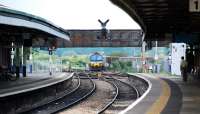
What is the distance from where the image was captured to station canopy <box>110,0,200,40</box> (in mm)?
22656

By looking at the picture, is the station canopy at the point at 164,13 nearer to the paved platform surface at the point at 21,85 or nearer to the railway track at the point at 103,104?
the railway track at the point at 103,104

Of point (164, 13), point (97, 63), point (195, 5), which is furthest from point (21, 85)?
point (97, 63)

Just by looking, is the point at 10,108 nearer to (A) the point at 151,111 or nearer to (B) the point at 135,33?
(A) the point at 151,111

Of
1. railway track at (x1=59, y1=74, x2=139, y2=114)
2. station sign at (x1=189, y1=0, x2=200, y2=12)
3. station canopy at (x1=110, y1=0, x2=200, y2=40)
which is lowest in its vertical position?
railway track at (x1=59, y1=74, x2=139, y2=114)

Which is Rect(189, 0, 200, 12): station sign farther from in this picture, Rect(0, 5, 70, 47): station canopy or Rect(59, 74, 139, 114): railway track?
Rect(0, 5, 70, 47): station canopy

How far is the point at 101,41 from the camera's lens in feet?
237

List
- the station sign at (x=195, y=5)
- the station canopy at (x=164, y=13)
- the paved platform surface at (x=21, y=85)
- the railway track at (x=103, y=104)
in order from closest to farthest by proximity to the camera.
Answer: the station sign at (x=195, y=5), the station canopy at (x=164, y=13), the railway track at (x=103, y=104), the paved platform surface at (x=21, y=85)

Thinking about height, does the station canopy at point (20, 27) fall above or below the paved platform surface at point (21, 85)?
above

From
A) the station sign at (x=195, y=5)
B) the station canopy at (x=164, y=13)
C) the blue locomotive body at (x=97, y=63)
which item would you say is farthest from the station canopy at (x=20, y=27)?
the blue locomotive body at (x=97, y=63)

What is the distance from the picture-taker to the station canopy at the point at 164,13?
74.3 ft

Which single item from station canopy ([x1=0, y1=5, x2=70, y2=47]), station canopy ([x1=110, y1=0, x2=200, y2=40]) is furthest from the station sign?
station canopy ([x1=0, y1=5, x2=70, y2=47])

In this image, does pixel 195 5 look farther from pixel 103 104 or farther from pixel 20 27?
pixel 20 27

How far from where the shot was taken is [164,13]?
28469 mm

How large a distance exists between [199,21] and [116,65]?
180ft
